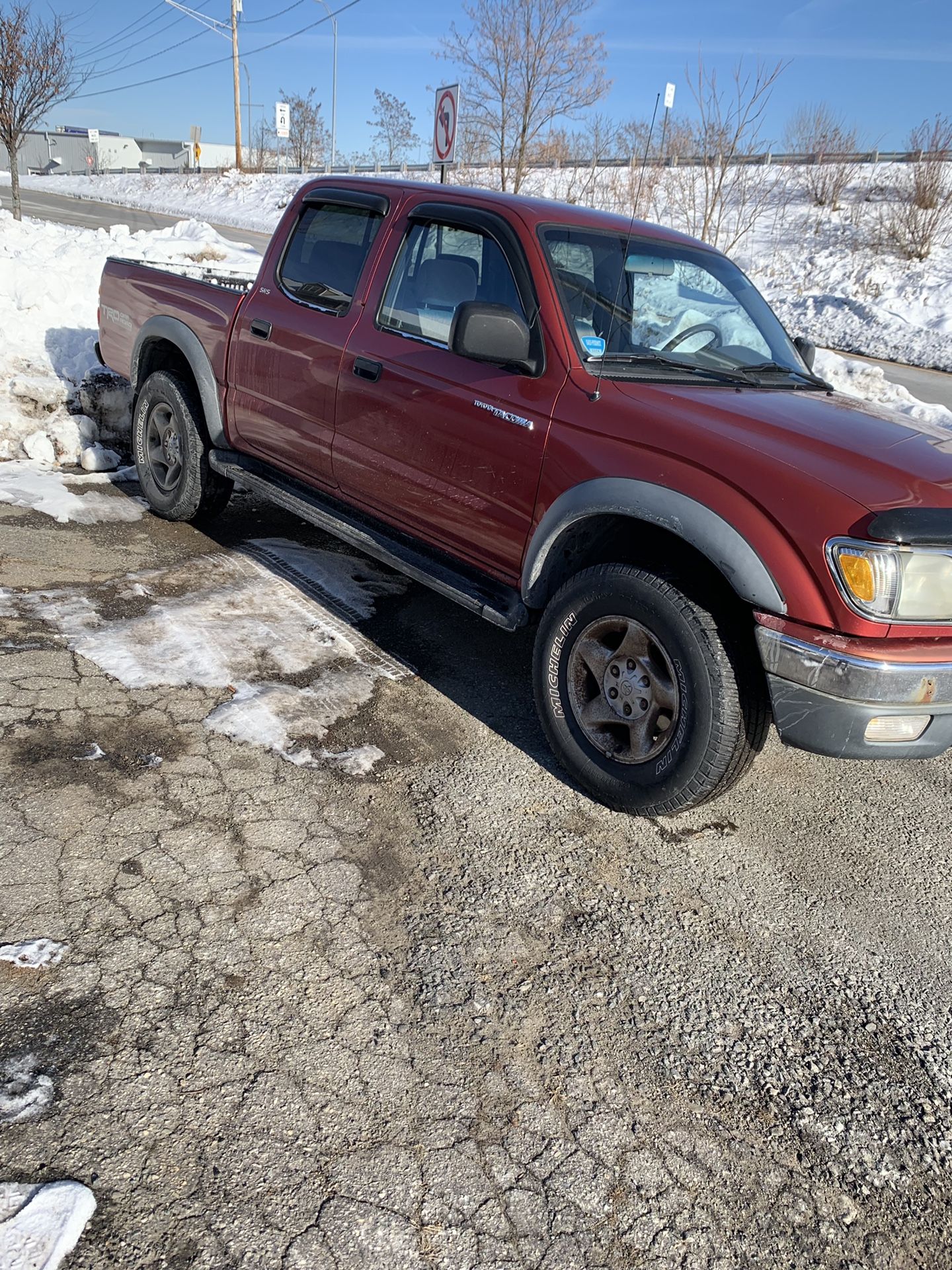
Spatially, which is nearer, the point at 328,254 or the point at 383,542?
the point at 383,542

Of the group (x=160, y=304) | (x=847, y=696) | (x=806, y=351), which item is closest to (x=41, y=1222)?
(x=847, y=696)

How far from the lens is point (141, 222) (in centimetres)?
2897

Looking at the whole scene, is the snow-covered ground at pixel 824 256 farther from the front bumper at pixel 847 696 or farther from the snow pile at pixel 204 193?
the front bumper at pixel 847 696

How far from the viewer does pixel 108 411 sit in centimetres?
680

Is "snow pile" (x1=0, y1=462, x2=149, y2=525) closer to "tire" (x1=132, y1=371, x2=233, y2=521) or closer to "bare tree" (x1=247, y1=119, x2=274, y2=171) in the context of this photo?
"tire" (x1=132, y1=371, x2=233, y2=521)

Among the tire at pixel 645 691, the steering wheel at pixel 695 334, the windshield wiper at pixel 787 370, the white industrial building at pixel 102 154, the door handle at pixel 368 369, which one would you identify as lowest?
the tire at pixel 645 691

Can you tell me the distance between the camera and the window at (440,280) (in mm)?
3682

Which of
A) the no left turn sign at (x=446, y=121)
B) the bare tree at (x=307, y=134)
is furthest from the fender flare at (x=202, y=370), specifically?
the bare tree at (x=307, y=134)

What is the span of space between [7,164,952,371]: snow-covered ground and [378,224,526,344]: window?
14598 mm

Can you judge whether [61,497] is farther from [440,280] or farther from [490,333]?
[490,333]

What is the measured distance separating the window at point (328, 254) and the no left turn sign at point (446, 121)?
16.3 ft

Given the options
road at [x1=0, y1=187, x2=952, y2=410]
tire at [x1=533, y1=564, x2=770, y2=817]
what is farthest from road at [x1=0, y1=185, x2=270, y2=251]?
tire at [x1=533, y1=564, x2=770, y2=817]

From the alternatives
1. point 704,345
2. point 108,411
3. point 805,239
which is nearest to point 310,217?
point 704,345

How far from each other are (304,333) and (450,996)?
3179 mm
